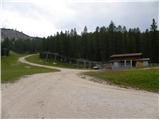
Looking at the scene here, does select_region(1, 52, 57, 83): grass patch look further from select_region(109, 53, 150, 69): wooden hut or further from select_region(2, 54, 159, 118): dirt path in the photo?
select_region(109, 53, 150, 69): wooden hut

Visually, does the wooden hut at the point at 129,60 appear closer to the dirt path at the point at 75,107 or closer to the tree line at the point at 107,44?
the tree line at the point at 107,44

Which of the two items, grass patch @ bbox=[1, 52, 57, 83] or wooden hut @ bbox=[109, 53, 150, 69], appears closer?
grass patch @ bbox=[1, 52, 57, 83]

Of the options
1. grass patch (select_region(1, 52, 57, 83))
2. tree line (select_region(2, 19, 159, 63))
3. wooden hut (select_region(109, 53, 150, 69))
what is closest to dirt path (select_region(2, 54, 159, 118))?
grass patch (select_region(1, 52, 57, 83))

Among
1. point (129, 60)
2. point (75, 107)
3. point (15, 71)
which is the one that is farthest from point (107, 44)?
point (75, 107)

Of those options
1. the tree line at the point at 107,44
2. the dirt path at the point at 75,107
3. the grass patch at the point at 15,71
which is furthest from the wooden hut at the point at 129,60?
the dirt path at the point at 75,107

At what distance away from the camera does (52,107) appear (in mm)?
13242

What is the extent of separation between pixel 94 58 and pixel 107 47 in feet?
16.3

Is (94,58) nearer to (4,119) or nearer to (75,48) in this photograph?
(75,48)

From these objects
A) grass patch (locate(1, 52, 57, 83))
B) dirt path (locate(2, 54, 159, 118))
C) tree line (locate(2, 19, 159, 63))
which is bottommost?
grass patch (locate(1, 52, 57, 83))

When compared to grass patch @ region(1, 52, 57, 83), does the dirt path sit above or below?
above

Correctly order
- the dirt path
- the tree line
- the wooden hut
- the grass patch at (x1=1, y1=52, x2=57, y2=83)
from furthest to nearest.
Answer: the tree line → the wooden hut → the grass patch at (x1=1, y1=52, x2=57, y2=83) → the dirt path

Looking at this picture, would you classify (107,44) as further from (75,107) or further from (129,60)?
(75,107)

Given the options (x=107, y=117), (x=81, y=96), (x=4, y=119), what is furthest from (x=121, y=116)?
(x=81, y=96)

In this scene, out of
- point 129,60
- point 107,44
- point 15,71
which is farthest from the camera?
point 107,44
